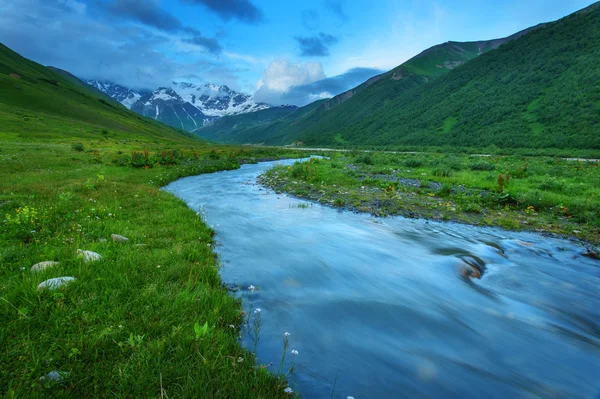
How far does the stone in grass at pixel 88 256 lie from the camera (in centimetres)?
577

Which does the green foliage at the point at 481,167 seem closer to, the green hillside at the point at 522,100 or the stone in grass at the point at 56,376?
the stone in grass at the point at 56,376

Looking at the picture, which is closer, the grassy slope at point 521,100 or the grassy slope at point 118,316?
the grassy slope at point 118,316

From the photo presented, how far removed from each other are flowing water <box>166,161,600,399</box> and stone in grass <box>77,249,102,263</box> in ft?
9.06

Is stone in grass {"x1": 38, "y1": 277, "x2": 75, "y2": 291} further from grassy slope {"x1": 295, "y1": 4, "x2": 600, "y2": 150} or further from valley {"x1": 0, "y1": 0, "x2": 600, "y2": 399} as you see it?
grassy slope {"x1": 295, "y1": 4, "x2": 600, "y2": 150}

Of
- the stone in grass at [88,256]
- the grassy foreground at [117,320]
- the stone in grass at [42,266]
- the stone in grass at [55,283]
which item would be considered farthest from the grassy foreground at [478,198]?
the stone in grass at [42,266]

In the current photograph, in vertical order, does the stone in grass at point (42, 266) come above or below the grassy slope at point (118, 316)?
above

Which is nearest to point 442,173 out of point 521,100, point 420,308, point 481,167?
point 481,167

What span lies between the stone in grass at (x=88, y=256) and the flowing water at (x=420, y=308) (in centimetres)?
276

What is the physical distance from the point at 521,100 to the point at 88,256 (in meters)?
137

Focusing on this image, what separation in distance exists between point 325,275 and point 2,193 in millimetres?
13579

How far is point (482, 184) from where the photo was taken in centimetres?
1855

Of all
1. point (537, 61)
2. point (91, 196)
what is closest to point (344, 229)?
point (91, 196)

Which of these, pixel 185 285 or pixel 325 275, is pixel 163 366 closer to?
pixel 185 285

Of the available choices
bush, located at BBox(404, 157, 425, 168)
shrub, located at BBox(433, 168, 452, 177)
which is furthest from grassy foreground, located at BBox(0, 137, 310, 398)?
bush, located at BBox(404, 157, 425, 168)
